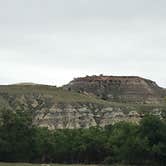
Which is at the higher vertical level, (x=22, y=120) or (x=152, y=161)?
(x=22, y=120)

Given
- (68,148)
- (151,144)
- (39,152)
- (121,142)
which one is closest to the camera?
(151,144)

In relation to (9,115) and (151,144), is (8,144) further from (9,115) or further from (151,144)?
(151,144)

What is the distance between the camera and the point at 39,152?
107 meters

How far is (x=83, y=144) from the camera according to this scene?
111 m

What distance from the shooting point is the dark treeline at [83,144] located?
92875 millimetres

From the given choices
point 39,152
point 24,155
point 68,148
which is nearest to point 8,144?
point 24,155

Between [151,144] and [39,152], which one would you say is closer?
[151,144]

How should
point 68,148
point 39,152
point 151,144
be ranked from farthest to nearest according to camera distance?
point 68,148
point 39,152
point 151,144

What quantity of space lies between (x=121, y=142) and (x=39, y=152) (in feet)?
59.6

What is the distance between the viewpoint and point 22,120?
329 feet

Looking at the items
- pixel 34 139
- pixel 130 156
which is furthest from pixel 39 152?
pixel 130 156

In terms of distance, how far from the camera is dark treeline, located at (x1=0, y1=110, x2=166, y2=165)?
92875mm

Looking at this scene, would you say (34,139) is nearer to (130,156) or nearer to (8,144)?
(8,144)

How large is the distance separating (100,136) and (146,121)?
20780mm
